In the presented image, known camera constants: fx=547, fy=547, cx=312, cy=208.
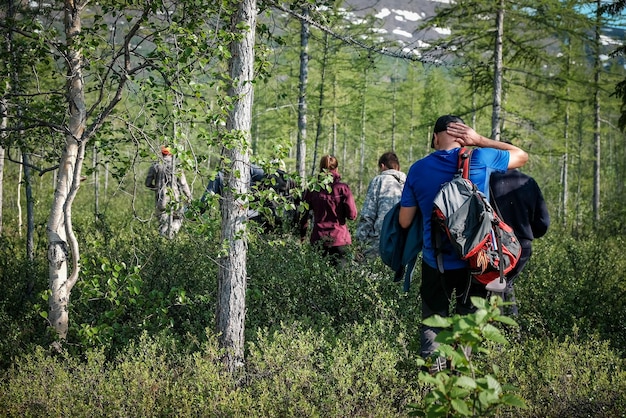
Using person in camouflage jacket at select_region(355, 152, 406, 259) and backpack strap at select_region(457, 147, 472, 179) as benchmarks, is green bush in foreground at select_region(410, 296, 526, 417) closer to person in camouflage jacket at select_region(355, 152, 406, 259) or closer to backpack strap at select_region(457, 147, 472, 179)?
backpack strap at select_region(457, 147, 472, 179)

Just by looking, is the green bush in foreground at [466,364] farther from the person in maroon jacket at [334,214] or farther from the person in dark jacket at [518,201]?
the person in maroon jacket at [334,214]

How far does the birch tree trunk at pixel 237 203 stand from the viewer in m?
4.33

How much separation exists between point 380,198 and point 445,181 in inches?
107

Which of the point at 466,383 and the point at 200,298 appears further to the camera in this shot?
the point at 200,298

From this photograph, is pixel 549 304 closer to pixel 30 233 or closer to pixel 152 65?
pixel 152 65

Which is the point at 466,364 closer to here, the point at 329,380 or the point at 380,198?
the point at 329,380

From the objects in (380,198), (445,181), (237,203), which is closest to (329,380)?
(237,203)

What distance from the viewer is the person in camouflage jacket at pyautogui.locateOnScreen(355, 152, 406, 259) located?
6508mm

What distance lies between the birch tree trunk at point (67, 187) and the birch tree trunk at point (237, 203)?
131 cm

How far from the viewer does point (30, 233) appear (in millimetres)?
7508

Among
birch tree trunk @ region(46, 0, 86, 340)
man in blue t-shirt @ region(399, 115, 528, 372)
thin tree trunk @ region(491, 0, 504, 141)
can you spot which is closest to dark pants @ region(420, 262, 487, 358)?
man in blue t-shirt @ region(399, 115, 528, 372)

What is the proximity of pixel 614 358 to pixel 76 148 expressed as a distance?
4.86 metres

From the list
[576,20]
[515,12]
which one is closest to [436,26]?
[515,12]

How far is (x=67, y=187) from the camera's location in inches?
189
